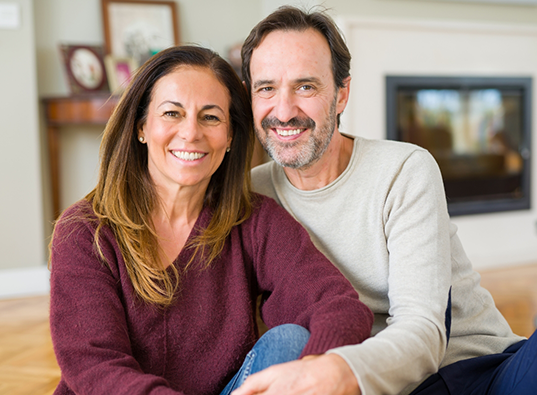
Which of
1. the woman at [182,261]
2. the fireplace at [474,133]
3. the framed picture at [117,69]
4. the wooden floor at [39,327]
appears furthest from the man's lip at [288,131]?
the fireplace at [474,133]

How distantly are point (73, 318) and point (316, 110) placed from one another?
2.56ft

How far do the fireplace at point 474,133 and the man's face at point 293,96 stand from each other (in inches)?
93.9

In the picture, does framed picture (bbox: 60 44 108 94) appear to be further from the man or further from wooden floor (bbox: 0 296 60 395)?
the man

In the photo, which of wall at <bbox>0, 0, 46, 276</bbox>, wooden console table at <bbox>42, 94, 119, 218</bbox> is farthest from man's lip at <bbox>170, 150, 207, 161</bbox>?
wall at <bbox>0, 0, 46, 276</bbox>

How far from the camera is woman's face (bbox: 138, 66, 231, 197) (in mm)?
1245

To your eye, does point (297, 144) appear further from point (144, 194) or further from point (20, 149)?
point (20, 149)

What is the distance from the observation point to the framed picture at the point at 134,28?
357cm

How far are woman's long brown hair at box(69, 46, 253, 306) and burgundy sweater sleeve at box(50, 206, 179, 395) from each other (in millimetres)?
42

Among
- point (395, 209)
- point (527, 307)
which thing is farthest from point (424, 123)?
point (395, 209)

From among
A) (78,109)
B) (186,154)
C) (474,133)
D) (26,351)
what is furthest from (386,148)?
(474,133)

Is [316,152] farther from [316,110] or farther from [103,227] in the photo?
[103,227]

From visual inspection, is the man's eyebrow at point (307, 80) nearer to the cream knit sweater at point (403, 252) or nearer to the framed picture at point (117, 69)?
the cream knit sweater at point (403, 252)

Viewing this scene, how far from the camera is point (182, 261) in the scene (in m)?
1.25

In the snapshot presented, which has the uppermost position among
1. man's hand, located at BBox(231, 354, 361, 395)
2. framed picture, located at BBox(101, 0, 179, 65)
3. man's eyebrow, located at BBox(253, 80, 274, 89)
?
framed picture, located at BBox(101, 0, 179, 65)
